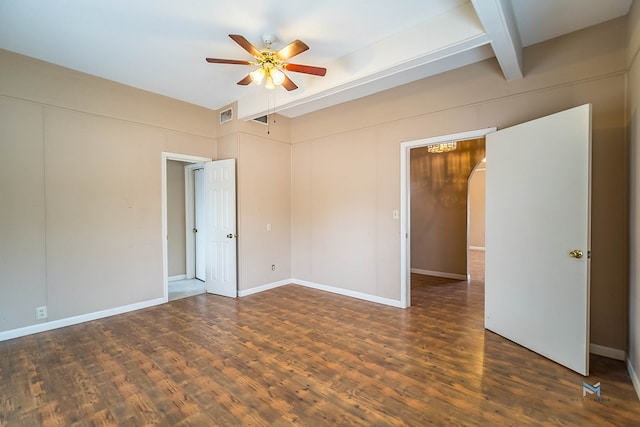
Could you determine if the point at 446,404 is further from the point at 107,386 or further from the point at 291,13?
the point at 291,13

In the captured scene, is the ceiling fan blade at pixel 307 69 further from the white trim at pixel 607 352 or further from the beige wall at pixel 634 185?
the white trim at pixel 607 352

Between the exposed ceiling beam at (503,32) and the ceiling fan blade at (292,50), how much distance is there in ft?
4.52

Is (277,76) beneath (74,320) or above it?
above

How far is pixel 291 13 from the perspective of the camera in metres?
2.64

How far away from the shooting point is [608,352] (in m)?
2.70

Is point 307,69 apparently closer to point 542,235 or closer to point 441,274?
point 542,235

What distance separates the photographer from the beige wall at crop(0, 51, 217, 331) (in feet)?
10.7

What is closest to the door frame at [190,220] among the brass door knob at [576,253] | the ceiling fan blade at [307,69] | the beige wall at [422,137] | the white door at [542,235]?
the beige wall at [422,137]

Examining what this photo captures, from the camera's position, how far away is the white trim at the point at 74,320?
10.6ft

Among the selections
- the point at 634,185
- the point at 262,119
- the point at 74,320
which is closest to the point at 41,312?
the point at 74,320

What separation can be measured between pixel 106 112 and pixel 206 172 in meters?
1.62

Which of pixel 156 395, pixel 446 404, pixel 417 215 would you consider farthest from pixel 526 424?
pixel 417 215

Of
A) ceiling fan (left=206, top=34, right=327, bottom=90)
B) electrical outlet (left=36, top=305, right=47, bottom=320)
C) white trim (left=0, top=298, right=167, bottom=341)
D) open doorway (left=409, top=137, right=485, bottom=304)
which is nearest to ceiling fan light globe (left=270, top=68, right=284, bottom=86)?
ceiling fan (left=206, top=34, right=327, bottom=90)

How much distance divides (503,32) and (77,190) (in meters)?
4.98
